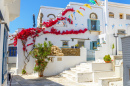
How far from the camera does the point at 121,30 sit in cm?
2027

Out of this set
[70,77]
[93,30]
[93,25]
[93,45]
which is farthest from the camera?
[93,25]

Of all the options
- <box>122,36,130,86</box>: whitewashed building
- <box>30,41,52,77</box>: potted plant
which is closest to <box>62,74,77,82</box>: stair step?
<box>30,41,52,77</box>: potted plant

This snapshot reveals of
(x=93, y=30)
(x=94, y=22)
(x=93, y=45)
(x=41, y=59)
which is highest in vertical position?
(x=94, y=22)

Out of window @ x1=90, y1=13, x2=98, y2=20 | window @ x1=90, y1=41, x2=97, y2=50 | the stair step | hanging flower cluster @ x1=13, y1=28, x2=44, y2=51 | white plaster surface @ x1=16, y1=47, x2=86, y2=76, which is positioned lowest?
the stair step

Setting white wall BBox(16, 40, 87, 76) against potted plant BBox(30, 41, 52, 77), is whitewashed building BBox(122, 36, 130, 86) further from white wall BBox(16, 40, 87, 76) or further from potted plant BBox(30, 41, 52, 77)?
white wall BBox(16, 40, 87, 76)

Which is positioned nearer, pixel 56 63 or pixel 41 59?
pixel 41 59

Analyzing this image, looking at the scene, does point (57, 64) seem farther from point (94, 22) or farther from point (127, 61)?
point (127, 61)

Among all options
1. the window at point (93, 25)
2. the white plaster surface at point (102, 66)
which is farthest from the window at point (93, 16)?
the white plaster surface at point (102, 66)

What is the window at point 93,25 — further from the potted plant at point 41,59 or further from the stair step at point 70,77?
the stair step at point 70,77

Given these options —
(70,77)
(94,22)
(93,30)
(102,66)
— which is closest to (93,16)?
(94,22)

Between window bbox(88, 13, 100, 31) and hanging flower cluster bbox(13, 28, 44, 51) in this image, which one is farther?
window bbox(88, 13, 100, 31)

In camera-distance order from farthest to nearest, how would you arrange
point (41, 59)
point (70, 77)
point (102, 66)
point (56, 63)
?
point (56, 63) → point (41, 59) → point (70, 77) → point (102, 66)

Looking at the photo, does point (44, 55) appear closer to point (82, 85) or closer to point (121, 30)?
point (82, 85)

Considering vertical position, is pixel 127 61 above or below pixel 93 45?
below
